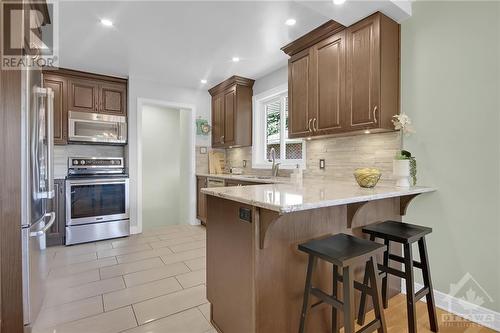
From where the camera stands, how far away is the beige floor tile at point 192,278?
2.38 meters

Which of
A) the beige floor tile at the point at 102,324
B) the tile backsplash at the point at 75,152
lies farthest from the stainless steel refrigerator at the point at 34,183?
the tile backsplash at the point at 75,152

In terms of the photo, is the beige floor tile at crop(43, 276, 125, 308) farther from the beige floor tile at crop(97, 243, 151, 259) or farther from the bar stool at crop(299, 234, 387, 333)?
the bar stool at crop(299, 234, 387, 333)

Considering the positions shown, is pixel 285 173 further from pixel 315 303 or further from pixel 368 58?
pixel 315 303

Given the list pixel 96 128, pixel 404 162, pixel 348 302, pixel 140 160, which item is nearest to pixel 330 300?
pixel 348 302

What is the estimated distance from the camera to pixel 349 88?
2.32 metres

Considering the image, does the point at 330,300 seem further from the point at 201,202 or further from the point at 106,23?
the point at 201,202

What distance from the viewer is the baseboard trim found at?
1.75 metres

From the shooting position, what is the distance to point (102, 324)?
1782 mm

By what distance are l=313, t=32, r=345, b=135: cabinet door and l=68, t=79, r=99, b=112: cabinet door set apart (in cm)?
333

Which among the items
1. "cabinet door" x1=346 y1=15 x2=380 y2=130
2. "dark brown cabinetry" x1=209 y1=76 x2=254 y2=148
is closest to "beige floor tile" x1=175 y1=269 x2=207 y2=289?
"cabinet door" x1=346 y1=15 x2=380 y2=130

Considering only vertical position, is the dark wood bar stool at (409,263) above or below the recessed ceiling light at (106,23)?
below

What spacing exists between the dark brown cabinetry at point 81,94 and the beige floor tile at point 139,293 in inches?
104

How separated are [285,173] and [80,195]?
2.91m

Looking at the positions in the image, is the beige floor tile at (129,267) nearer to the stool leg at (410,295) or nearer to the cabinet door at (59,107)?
the cabinet door at (59,107)
